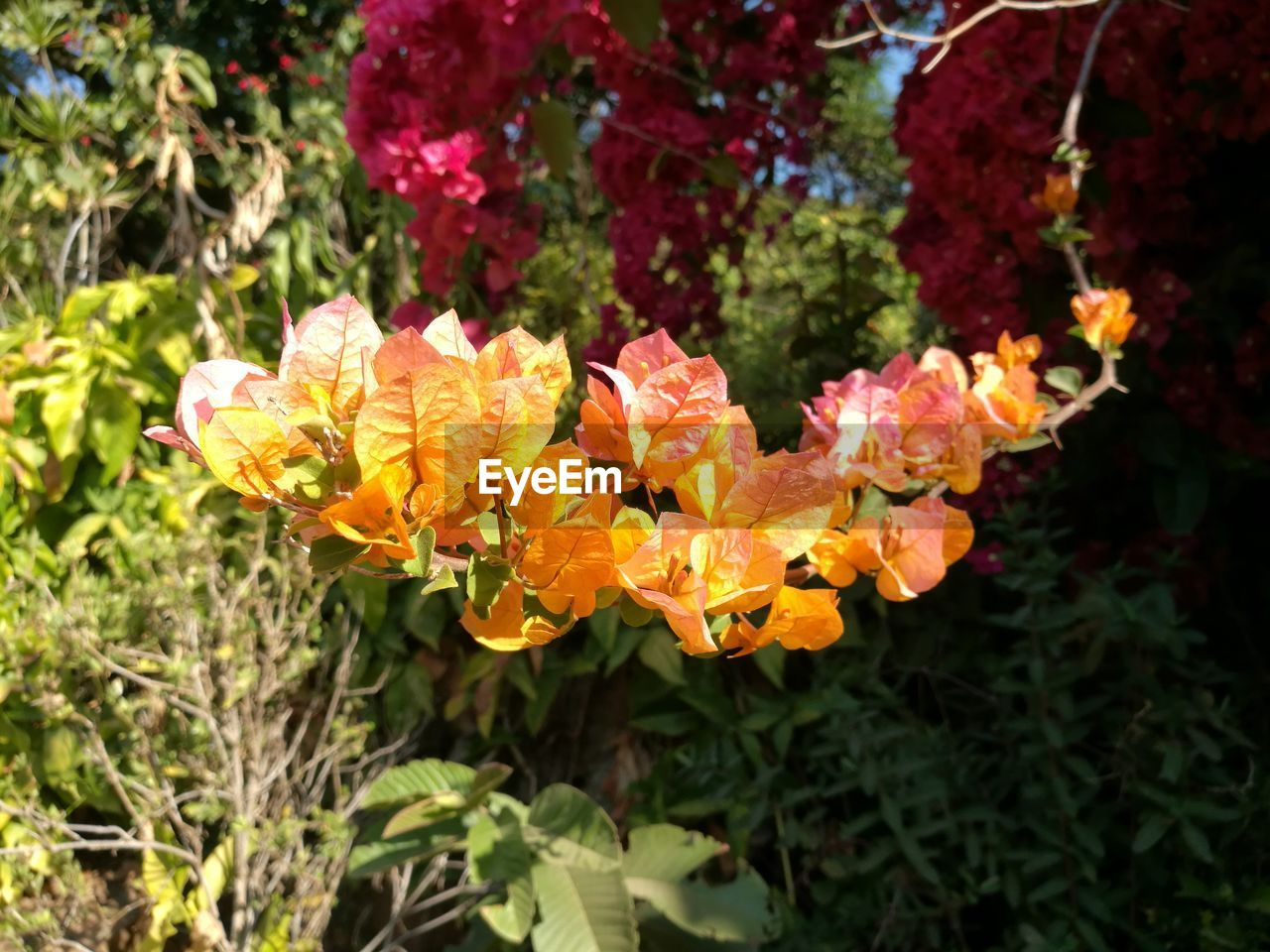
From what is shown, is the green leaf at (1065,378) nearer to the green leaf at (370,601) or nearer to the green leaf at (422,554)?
the green leaf at (422,554)

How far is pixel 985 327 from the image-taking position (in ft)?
5.65

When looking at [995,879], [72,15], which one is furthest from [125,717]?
[72,15]

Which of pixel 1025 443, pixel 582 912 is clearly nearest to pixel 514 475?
pixel 1025 443

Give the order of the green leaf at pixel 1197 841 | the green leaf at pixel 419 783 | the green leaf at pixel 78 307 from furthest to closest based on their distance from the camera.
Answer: the green leaf at pixel 78 307 → the green leaf at pixel 419 783 → the green leaf at pixel 1197 841

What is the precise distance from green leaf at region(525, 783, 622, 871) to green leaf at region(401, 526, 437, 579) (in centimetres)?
130

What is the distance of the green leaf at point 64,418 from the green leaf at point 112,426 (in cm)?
3

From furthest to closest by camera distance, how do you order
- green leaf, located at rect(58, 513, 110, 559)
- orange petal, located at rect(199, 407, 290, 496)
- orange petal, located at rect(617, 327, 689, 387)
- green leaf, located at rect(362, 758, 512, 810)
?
1. green leaf, located at rect(58, 513, 110, 559)
2. green leaf, located at rect(362, 758, 512, 810)
3. orange petal, located at rect(617, 327, 689, 387)
4. orange petal, located at rect(199, 407, 290, 496)

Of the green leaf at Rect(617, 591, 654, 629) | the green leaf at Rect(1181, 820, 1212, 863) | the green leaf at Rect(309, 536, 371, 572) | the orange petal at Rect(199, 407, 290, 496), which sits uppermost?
the orange petal at Rect(199, 407, 290, 496)

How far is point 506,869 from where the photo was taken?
1.56 metres

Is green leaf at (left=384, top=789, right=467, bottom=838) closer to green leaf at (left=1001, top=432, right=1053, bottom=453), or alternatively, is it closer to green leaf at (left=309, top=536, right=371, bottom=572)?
green leaf at (left=1001, top=432, right=1053, bottom=453)

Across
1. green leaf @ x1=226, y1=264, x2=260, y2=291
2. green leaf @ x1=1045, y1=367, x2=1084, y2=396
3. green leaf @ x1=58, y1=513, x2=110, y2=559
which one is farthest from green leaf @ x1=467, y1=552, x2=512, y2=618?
green leaf @ x1=226, y1=264, x2=260, y2=291

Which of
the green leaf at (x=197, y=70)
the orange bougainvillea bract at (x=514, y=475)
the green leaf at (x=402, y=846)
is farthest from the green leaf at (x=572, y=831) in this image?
the green leaf at (x=197, y=70)

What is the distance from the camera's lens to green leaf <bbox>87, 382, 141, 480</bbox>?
2145 millimetres

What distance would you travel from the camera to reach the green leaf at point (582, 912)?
1.48 m
